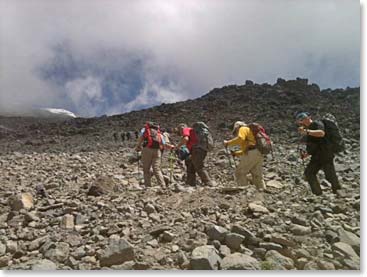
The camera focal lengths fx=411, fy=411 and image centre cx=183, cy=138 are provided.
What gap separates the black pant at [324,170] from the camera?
15.0 ft

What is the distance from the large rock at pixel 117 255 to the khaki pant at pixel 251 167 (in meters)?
1.97

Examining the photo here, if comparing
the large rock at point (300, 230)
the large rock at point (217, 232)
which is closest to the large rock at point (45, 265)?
the large rock at point (217, 232)

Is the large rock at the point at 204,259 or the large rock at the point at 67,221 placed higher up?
the large rock at the point at 67,221

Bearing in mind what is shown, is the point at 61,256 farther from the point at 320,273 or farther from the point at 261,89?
the point at 261,89

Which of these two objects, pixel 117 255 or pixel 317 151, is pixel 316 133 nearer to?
pixel 317 151

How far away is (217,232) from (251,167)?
1.50 meters

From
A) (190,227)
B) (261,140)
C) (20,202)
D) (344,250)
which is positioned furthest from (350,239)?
(20,202)

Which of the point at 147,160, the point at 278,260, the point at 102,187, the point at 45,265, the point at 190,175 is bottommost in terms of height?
the point at 45,265

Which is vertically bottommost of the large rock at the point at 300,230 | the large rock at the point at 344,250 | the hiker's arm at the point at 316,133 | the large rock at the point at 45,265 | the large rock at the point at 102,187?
the large rock at the point at 45,265

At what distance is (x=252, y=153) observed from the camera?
4.93 meters

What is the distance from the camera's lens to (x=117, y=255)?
3.53m

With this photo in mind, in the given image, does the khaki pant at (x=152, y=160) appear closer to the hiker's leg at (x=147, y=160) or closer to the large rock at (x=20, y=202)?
the hiker's leg at (x=147, y=160)

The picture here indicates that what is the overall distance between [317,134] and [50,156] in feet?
25.7

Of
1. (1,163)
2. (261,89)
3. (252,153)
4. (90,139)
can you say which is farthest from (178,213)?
(261,89)
